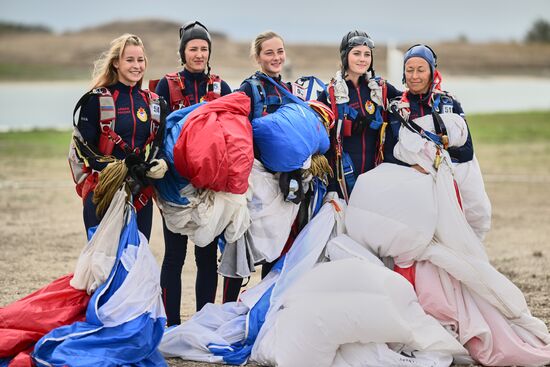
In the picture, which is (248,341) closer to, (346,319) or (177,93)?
(346,319)

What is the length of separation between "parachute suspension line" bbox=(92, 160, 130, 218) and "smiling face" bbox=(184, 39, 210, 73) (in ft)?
2.79

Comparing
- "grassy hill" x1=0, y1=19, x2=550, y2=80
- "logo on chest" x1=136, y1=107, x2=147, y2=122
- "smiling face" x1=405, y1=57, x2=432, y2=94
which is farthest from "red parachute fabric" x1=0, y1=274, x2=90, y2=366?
"grassy hill" x1=0, y1=19, x2=550, y2=80

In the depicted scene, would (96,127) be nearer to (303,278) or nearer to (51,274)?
(303,278)

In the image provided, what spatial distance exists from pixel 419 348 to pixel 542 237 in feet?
13.9

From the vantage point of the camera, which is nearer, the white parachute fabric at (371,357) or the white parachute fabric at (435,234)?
the white parachute fabric at (371,357)

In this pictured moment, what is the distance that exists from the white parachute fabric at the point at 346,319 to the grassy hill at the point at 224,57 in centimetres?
3121

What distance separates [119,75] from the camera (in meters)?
4.82

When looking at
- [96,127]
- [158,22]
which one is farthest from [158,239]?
[158,22]

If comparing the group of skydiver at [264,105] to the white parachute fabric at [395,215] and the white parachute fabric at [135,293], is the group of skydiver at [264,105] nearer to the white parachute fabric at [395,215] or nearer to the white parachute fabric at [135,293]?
the white parachute fabric at [395,215]

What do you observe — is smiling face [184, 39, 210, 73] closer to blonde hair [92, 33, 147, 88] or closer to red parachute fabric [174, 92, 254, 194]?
blonde hair [92, 33, 147, 88]

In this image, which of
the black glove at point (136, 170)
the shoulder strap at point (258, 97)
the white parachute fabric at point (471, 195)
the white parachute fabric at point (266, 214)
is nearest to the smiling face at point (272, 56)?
the shoulder strap at point (258, 97)

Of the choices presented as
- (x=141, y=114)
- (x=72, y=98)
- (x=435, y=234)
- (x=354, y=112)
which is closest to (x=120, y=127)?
(x=141, y=114)

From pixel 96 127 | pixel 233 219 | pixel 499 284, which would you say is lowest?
pixel 499 284

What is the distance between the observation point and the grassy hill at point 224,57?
4003cm
